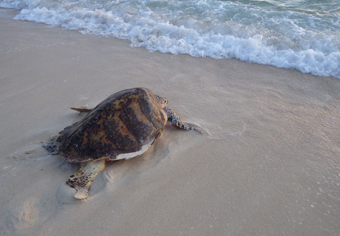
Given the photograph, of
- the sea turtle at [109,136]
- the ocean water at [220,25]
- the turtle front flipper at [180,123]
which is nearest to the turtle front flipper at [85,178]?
the sea turtle at [109,136]

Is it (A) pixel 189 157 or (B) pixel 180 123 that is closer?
(A) pixel 189 157

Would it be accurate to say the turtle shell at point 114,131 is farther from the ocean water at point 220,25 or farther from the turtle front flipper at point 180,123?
the ocean water at point 220,25

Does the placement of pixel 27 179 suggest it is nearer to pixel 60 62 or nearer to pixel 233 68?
pixel 60 62

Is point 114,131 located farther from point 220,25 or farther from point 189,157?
point 220,25

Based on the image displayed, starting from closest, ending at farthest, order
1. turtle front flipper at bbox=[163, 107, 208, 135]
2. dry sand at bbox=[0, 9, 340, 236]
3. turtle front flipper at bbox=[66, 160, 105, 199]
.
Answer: dry sand at bbox=[0, 9, 340, 236]
turtle front flipper at bbox=[66, 160, 105, 199]
turtle front flipper at bbox=[163, 107, 208, 135]

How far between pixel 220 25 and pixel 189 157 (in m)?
4.64

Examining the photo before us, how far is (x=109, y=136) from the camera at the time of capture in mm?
2654

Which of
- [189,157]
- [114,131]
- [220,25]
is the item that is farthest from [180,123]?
[220,25]

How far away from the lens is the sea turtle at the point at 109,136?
2.58 meters

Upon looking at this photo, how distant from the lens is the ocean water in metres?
5.07

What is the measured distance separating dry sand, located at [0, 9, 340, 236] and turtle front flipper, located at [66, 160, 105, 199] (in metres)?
0.07

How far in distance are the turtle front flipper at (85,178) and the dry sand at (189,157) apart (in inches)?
2.6

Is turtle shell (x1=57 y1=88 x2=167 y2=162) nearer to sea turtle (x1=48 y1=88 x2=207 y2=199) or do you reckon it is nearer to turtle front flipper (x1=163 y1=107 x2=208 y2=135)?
sea turtle (x1=48 y1=88 x2=207 y2=199)

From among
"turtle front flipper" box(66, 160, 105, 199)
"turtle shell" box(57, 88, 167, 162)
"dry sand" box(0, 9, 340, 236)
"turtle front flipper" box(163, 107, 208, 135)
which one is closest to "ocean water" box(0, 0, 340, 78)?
"dry sand" box(0, 9, 340, 236)
